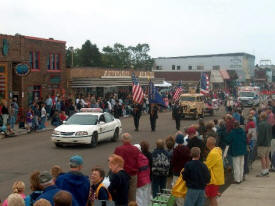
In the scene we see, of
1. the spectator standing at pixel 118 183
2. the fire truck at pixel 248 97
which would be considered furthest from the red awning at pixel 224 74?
the spectator standing at pixel 118 183

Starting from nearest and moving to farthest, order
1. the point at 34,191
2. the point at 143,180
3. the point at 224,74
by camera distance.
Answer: the point at 34,191 < the point at 143,180 < the point at 224,74

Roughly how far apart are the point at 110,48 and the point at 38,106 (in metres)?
91.1

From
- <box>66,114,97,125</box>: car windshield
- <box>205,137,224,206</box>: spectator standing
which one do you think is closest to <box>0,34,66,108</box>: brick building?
<box>66,114,97,125</box>: car windshield

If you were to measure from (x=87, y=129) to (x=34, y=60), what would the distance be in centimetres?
1706

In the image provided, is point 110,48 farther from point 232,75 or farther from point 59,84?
point 59,84

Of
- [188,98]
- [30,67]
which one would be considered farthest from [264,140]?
[188,98]

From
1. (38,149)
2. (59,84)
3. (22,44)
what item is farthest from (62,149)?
(59,84)

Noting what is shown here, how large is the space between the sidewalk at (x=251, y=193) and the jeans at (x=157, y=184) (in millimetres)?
1474

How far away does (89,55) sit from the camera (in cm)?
9288

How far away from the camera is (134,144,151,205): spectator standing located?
895cm

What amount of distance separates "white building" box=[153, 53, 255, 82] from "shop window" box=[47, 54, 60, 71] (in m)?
68.0

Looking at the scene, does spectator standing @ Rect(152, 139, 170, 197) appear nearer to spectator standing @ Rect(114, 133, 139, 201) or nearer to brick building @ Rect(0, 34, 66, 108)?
spectator standing @ Rect(114, 133, 139, 201)

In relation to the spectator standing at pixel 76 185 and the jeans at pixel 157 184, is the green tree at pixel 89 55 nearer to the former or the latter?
the jeans at pixel 157 184

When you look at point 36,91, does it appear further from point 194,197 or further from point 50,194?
point 50,194
